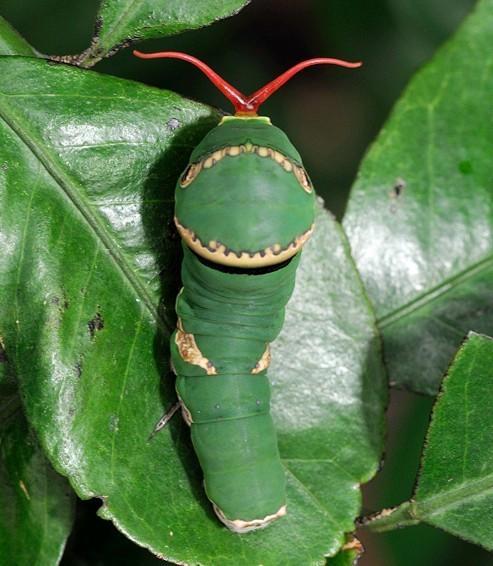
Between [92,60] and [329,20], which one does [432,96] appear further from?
[329,20]

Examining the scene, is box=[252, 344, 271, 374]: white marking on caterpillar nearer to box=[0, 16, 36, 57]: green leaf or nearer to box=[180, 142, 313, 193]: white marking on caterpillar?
box=[180, 142, 313, 193]: white marking on caterpillar

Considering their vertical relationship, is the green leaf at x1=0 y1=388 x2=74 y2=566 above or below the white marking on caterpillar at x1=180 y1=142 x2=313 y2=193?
below

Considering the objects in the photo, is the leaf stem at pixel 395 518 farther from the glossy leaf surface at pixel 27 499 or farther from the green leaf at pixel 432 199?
the glossy leaf surface at pixel 27 499

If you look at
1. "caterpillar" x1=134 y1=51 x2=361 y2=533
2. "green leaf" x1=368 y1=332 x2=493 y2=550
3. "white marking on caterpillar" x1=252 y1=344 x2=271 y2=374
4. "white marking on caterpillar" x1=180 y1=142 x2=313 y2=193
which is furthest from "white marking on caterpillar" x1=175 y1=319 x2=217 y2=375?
"green leaf" x1=368 y1=332 x2=493 y2=550

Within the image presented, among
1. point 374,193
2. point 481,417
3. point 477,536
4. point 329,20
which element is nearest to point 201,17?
point 374,193

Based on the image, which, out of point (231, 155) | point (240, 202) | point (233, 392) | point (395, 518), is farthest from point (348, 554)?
point (231, 155)

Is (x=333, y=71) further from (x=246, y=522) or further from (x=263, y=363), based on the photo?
(x=246, y=522)

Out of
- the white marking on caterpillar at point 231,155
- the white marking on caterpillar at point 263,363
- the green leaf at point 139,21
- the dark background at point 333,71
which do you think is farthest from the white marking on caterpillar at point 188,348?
the dark background at point 333,71
